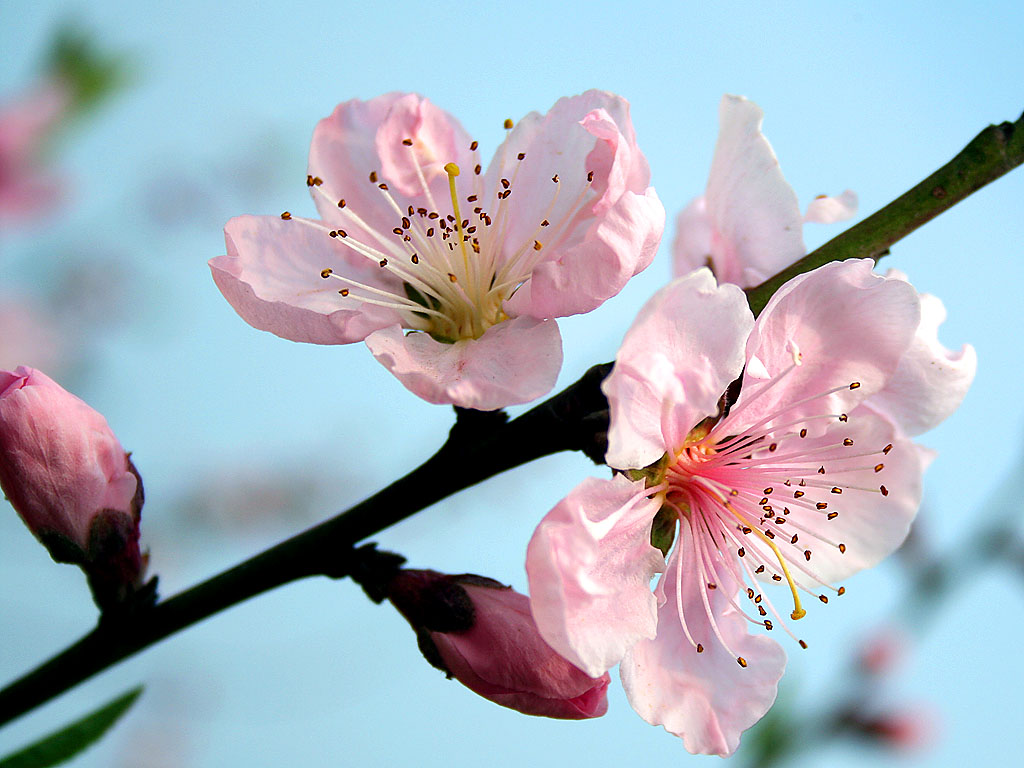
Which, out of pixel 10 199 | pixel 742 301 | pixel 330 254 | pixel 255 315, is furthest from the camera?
pixel 10 199

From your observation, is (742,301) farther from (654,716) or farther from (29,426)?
(29,426)

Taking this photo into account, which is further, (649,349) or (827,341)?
(827,341)

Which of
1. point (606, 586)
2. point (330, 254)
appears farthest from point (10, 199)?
point (606, 586)

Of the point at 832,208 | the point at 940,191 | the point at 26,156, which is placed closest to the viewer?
the point at 940,191

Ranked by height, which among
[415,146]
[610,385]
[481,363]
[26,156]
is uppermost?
[26,156]

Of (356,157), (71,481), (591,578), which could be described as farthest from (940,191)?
(71,481)

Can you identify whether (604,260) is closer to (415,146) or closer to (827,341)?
(827,341)

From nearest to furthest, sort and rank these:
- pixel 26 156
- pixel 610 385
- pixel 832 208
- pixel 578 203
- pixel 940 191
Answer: pixel 610 385 < pixel 940 191 < pixel 578 203 < pixel 832 208 < pixel 26 156
